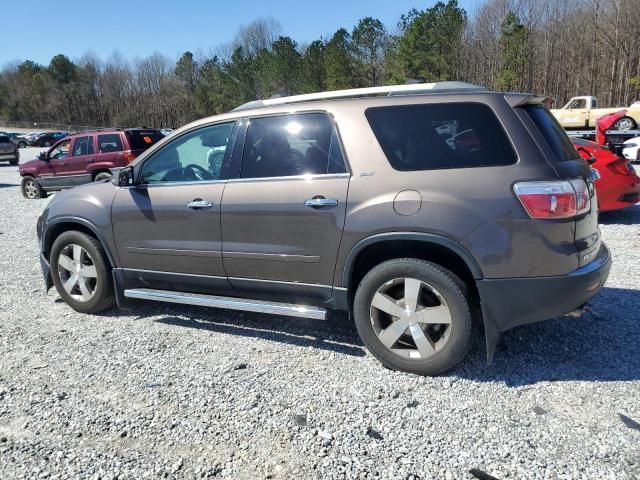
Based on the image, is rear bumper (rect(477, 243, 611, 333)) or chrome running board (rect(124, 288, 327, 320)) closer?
rear bumper (rect(477, 243, 611, 333))

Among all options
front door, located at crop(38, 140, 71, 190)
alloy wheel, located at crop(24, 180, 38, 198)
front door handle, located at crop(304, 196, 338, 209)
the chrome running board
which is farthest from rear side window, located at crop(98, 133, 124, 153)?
front door handle, located at crop(304, 196, 338, 209)

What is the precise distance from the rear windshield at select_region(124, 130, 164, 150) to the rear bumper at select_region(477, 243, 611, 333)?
38.2 ft

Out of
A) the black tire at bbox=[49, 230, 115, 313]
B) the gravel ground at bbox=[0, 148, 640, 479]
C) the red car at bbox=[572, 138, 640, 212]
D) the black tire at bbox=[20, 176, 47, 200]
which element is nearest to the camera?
the gravel ground at bbox=[0, 148, 640, 479]

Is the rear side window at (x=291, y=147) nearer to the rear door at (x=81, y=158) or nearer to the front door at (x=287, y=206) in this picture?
the front door at (x=287, y=206)

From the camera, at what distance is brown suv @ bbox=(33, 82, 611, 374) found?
306cm

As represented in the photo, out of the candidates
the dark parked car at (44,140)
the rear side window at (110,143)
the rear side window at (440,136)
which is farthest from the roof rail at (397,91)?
the dark parked car at (44,140)

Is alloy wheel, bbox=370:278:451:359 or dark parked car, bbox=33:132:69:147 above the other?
dark parked car, bbox=33:132:69:147

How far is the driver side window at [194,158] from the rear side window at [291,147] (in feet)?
0.75

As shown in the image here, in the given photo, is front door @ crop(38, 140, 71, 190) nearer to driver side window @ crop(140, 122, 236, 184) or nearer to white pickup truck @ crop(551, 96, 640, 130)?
driver side window @ crop(140, 122, 236, 184)

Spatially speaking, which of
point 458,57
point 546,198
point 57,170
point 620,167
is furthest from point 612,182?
point 458,57

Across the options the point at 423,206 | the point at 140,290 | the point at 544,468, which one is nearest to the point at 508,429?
the point at 544,468

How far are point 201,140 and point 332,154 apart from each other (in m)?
1.31

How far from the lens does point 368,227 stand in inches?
131

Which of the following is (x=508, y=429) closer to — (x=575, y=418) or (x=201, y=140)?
(x=575, y=418)
